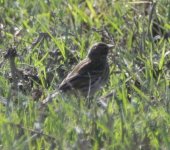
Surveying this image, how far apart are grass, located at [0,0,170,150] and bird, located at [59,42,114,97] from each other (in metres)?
0.11

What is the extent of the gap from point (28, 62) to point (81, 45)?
579mm

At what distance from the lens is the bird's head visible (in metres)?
7.75

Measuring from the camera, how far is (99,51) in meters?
7.82

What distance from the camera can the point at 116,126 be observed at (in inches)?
233

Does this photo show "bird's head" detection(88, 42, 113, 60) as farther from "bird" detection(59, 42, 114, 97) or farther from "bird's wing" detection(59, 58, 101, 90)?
"bird's wing" detection(59, 58, 101, 90)

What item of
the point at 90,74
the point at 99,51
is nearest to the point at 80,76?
the point at 90,74

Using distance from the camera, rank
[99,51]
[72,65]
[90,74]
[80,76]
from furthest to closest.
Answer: [72,65] → [99,51] → [90,74] → [80,76]

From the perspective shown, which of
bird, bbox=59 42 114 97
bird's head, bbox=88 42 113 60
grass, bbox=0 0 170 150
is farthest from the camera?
bird's head, bbox=88 42 113 60

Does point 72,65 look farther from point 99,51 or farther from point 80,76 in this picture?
point 80,76

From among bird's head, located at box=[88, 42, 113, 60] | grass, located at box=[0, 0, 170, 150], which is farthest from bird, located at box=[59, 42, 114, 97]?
grass, located at box=[0, 0, 170, 150]

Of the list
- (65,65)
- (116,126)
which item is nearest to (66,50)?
(65,65)

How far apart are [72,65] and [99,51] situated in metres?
0.45

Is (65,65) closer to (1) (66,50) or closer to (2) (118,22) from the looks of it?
(1) (66,50)

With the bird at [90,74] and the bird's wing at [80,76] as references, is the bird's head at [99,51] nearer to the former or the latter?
the bird at [90,74]
